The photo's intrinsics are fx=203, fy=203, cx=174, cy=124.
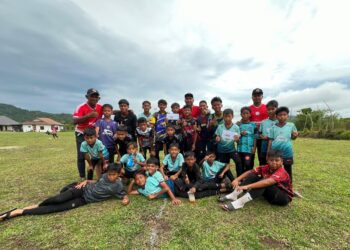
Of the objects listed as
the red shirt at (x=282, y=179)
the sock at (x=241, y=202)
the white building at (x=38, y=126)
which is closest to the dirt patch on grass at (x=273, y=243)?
the sock at (x=241, y=202)

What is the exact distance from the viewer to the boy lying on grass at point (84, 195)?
→ 3964 mm

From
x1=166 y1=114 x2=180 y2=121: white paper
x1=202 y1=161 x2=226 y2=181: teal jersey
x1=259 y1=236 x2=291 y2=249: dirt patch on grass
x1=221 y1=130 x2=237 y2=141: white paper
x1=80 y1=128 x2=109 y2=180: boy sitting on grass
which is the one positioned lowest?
x1=259 y1=236 x2=291 y2=249: dirt patch on grass

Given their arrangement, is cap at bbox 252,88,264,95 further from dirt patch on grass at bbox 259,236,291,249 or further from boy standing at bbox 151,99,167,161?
dirt patch on grass at bbox 259,236,291,249

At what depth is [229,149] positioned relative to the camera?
5.50 metres

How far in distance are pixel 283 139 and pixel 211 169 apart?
1876mm

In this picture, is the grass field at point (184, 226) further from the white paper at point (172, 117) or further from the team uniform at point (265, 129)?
the white paper at point (172, 117)

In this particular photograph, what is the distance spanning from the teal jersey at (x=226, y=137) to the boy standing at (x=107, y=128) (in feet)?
9.73

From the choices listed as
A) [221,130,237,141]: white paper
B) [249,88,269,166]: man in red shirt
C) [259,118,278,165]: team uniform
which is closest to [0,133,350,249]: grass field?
[259,118,278,165]: team uniform

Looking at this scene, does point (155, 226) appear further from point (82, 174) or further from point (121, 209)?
point (82, 174)

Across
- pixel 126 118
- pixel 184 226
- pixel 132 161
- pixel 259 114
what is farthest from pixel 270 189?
pixel 126 118

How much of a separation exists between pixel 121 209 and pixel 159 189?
3.25 ft

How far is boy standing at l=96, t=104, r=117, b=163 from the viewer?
226 inches

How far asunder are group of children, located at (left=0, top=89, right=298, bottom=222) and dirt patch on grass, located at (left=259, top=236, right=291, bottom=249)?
94 cm

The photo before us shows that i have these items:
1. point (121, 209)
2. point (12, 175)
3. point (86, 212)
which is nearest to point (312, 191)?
point (121, 209)
